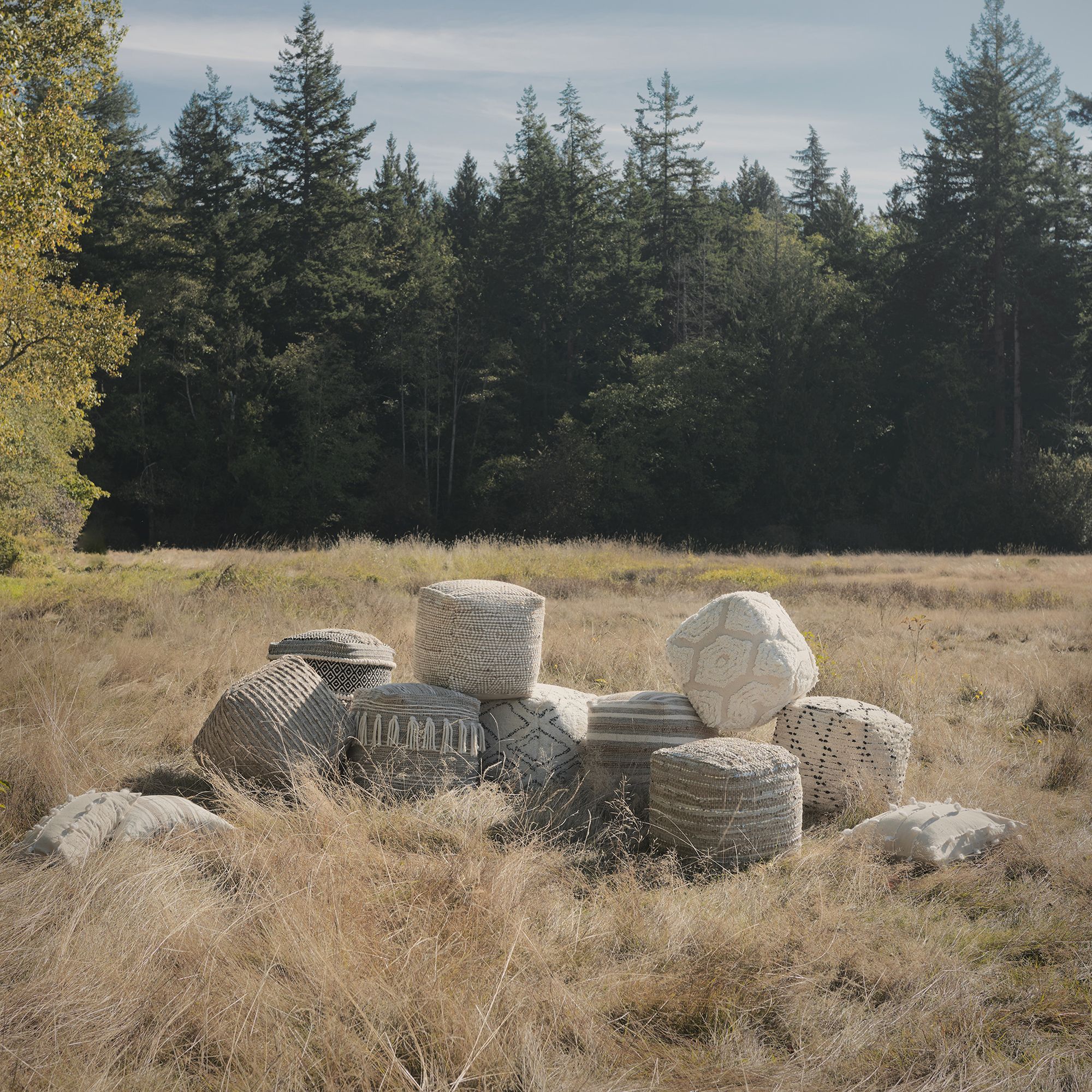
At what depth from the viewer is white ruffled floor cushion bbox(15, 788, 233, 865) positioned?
3.72 meters

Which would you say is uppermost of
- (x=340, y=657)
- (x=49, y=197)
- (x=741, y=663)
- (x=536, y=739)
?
(x=49, y=197)

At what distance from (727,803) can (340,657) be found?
2489 millimetres

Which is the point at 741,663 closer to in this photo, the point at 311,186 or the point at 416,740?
the point at 416,740

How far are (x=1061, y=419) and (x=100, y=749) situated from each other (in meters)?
36.2

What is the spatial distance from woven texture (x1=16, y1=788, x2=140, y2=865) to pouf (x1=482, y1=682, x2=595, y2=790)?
1.76m

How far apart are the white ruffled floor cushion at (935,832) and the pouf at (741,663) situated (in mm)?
812

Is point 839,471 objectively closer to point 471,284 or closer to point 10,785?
point 471,284

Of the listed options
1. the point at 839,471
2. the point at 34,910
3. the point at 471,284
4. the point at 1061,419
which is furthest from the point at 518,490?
the point at 34,910

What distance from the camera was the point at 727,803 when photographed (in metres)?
4.10

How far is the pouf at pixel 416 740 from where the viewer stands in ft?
15.5

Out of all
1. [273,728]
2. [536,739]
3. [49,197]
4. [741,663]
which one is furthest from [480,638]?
[49,197]

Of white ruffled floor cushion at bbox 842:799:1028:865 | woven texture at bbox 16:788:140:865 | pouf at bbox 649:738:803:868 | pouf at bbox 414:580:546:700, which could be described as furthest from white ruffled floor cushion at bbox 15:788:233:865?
white ruffled floor cushion at bbox 842:799:1028:865

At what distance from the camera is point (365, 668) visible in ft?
18.8

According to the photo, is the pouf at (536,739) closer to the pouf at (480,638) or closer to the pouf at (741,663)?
the pouf at (480,638)
